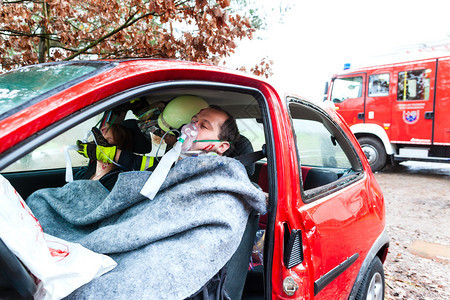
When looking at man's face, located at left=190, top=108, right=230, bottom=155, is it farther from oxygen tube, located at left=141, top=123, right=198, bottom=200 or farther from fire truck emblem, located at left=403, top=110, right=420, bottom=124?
fire truck emblem, located at left=403, top=110, right=420, bottom=124

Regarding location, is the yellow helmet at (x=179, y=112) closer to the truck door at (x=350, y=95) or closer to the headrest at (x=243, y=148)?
the headrest at (x=243, y=148)

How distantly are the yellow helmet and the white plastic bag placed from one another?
2.79ft

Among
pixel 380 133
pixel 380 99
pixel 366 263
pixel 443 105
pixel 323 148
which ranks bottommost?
pixel 366 263

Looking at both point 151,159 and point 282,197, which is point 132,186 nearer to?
point 151,159

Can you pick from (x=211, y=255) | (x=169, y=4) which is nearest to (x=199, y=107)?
(x=211, y=255)

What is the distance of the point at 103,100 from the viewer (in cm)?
88

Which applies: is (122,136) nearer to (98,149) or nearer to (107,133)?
(107,133)

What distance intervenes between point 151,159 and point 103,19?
119 inches

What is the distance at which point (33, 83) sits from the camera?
0.96 metres

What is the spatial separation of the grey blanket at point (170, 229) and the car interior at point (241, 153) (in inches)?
7.9

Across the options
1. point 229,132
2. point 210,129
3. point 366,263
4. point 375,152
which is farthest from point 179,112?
point 375,152

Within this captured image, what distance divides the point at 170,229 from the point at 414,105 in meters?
8.23

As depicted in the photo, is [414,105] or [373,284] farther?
[414,105]

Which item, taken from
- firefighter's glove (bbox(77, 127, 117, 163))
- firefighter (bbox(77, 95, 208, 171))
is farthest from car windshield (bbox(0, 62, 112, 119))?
firefighter's glove (bbox(77, 127, 117, 163))
